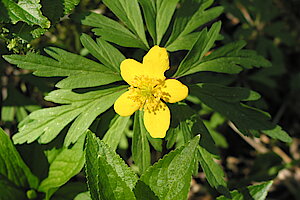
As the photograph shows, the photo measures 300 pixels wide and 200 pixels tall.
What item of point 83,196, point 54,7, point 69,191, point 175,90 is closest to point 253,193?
point 175,90

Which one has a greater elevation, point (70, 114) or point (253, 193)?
point (70, 114)

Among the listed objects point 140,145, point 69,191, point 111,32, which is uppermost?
point 111,32

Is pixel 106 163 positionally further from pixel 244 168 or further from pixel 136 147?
pixel 244 168

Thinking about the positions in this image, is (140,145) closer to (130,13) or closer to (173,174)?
(173,174)

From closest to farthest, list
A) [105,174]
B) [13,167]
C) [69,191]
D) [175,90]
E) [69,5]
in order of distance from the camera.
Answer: [105,174]
[175,90]
[69,5]
[13,167]
[69,191]

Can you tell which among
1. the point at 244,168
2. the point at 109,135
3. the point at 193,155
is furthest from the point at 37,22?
the point at 244,168

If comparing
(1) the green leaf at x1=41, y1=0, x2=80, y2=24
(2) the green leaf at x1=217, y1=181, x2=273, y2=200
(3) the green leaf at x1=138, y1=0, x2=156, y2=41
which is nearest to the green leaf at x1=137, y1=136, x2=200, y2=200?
(2) the green leaf at x1=217, y1=181, x2=273, y2=200

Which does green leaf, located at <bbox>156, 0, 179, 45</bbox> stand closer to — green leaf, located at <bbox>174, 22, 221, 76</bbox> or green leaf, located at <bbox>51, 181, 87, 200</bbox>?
green leaf, located at <bbox>174, 22, 221, 76</bbox>
